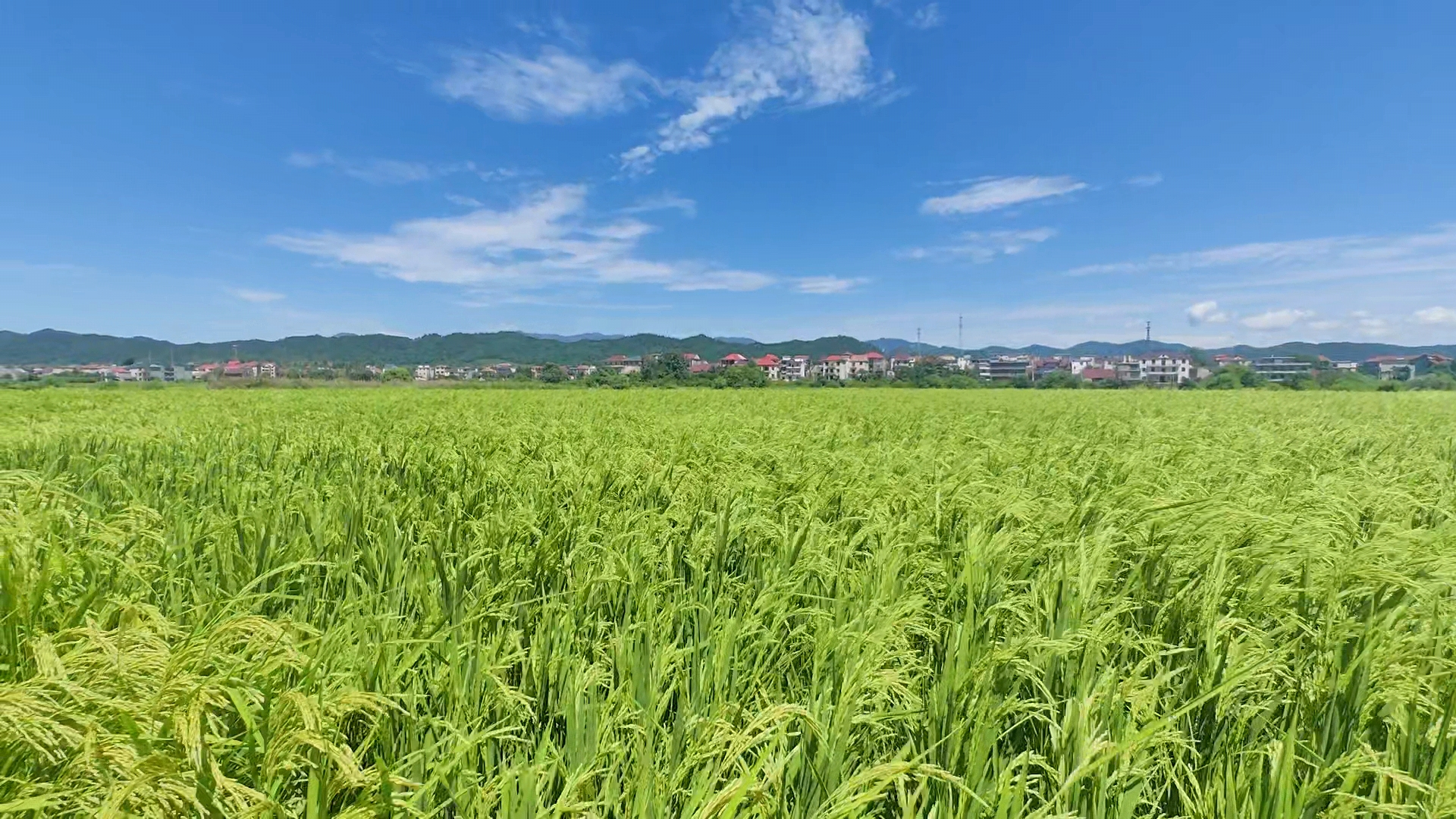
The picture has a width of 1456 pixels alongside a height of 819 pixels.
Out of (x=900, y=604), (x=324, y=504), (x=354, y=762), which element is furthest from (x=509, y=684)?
(x=324, y=504)

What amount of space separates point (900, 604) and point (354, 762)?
6.11ft

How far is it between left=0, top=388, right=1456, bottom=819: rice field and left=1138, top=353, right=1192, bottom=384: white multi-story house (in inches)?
6822

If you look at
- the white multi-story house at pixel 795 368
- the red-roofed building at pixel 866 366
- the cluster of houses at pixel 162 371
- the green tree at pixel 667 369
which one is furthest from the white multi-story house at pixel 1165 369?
the cluster of houses at pixel 162 371

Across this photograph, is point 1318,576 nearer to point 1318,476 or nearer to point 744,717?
point 744,717

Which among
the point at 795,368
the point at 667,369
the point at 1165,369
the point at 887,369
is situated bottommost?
the point at 667,369

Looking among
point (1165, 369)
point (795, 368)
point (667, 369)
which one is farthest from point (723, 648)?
point (1165, 369)

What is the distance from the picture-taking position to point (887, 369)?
15250 centimetres

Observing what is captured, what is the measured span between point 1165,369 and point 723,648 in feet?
626

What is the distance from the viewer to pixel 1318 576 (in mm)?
2605

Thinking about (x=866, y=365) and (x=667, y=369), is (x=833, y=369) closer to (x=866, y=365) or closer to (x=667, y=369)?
(x=866, y=365)

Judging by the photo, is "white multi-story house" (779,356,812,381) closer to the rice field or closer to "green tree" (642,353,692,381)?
"green tree" (642,353,692,381)

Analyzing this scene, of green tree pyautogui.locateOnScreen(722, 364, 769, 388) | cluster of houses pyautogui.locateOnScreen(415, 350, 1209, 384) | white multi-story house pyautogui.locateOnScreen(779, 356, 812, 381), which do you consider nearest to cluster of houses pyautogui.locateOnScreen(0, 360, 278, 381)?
cluster of houses pyautogui.locateOnScreen(415, 350, 1209, 384)

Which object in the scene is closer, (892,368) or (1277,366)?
(892,368)

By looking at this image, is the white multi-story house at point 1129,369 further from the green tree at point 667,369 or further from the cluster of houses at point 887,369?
the green tree at point 667,369
